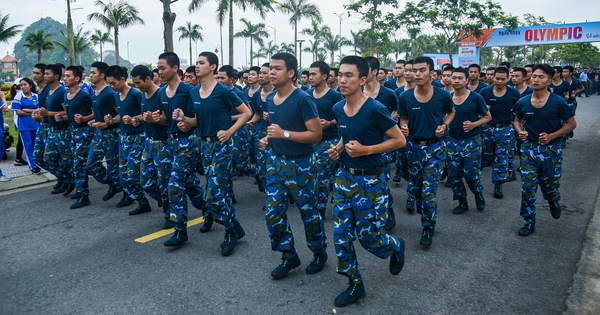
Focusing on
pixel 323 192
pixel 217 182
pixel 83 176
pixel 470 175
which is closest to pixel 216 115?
pixel 217 182

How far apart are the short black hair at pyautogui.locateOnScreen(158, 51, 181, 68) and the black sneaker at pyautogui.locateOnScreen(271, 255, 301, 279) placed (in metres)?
2.87

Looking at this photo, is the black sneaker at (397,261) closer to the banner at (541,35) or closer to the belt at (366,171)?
the belt at (366,171)

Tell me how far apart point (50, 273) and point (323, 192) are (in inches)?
128

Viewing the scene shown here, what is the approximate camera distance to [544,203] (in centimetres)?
713

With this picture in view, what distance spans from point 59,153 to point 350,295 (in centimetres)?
608

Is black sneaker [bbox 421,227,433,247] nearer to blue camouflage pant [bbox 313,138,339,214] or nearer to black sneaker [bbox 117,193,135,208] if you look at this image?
blue camouflage pant [bbox 313,138,339,214]

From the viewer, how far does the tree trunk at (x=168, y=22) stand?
1919cm

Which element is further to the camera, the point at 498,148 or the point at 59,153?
the point at 498,148

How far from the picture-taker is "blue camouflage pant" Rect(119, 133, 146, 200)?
658cm

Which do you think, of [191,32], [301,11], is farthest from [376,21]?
[191,32]

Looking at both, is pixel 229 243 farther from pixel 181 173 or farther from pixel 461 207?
pixel 461 207

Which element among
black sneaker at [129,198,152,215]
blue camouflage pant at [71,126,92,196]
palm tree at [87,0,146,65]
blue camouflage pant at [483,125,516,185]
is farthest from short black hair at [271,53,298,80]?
palm tree at [87,0,146,65]

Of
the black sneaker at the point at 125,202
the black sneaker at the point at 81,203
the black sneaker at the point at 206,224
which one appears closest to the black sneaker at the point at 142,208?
the black sneaker at the point at 125,202

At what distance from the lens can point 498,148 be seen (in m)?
8.20
